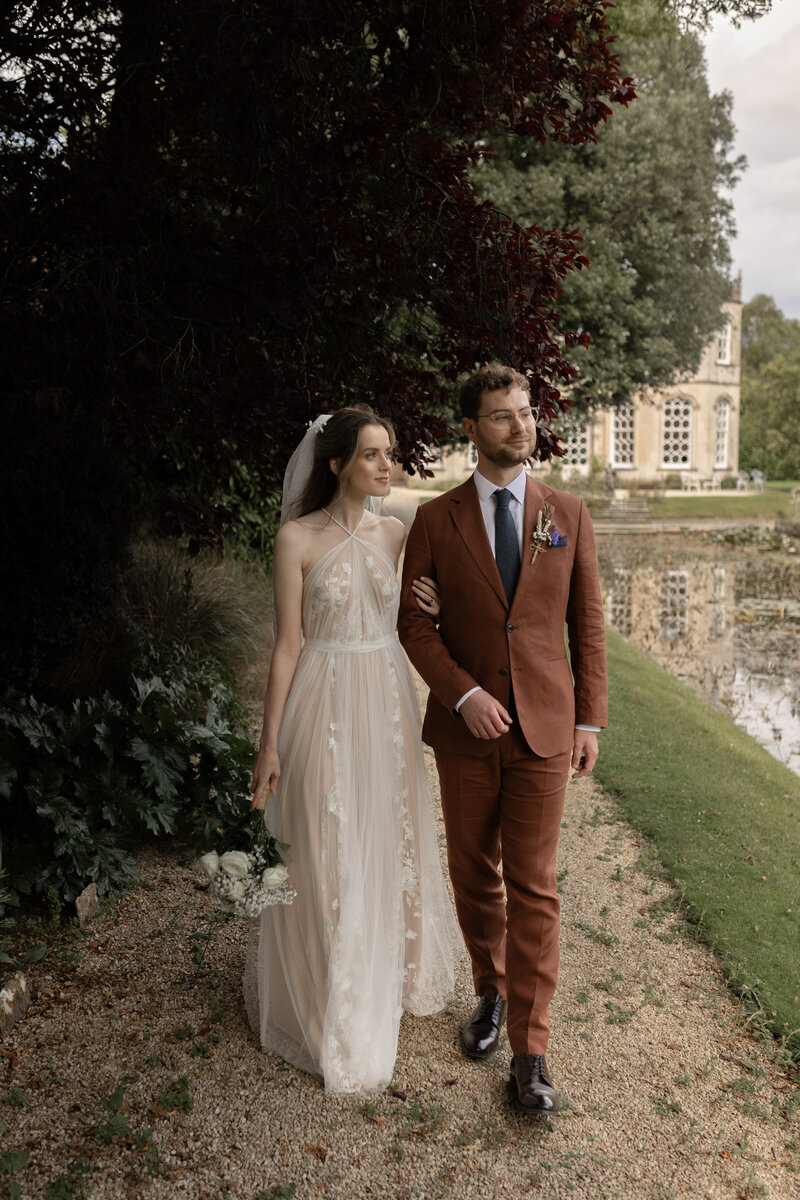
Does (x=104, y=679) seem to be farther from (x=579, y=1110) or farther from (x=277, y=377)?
(x=579, y=1110)

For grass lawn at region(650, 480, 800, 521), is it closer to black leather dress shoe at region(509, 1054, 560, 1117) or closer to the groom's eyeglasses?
the groom's eyeglasses

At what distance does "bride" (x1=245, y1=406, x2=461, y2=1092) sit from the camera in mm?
3146

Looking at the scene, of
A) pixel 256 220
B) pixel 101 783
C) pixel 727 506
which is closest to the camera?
pixel 256 220

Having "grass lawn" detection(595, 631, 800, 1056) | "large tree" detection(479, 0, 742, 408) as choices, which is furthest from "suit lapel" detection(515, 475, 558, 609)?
"large tree" detection(479, 0, 742, 408)

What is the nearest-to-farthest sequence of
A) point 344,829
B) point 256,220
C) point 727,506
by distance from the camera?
point 344,829
point 256,220
point 727,506

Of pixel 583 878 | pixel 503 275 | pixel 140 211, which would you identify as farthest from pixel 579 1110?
pixel 140 211

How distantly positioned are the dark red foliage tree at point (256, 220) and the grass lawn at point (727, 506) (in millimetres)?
22715

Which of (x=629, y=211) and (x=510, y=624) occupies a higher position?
(x=629, y=211)

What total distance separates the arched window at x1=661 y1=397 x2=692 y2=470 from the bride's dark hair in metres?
36.8

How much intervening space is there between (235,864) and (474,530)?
135cm

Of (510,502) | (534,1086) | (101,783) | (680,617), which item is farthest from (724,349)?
(534,1086)

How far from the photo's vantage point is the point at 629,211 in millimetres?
13820

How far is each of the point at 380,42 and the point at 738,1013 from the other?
178 inches

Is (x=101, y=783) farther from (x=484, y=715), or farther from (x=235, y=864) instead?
(x=484, y=715)
